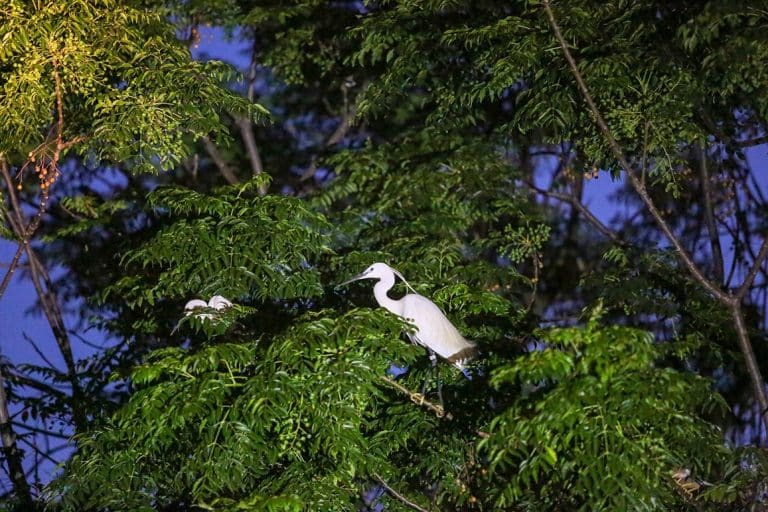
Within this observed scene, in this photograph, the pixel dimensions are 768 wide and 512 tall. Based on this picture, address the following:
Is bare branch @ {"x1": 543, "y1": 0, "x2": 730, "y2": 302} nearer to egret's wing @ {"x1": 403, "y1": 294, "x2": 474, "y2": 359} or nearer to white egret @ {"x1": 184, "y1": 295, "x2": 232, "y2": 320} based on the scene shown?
egret's wing @ {"x1": 403, "y1": 294, "x2": 474, "y2": 359}

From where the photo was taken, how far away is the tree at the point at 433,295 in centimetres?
382

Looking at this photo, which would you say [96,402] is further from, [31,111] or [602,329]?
[602,329]

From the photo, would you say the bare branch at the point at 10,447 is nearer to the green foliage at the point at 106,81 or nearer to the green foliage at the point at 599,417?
the green foliage at the point at 106,81

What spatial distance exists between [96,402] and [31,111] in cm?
147

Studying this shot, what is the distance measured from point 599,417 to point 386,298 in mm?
1200

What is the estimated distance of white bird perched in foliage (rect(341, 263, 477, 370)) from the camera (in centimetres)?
441

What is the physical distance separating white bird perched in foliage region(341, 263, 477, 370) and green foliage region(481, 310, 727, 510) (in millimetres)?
662

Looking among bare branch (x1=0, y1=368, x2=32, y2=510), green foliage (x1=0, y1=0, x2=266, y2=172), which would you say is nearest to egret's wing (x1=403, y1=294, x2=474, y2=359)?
green foliage (x1=0, y1=0, x2=266, y2=172)

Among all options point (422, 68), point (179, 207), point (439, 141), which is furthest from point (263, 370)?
point (439, 141)

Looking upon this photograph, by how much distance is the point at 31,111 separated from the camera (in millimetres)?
5246

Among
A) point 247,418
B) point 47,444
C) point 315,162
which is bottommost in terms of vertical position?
point 247,418

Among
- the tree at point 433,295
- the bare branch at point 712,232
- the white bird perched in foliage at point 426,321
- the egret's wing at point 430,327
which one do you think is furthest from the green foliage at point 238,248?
the bare branch at point 712,232

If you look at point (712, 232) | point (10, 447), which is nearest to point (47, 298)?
point (10, 447)

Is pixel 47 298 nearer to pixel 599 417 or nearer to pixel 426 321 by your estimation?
pixel 426 321
